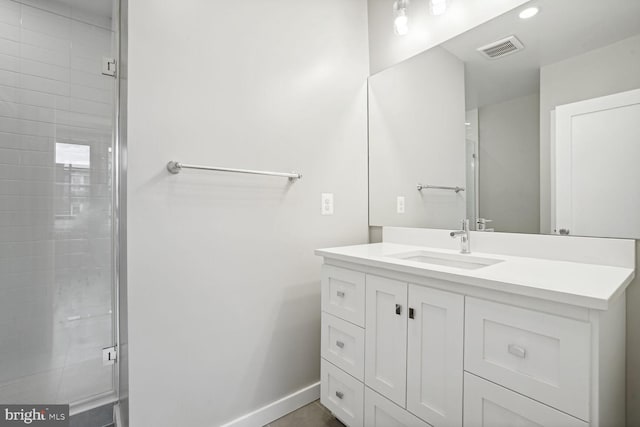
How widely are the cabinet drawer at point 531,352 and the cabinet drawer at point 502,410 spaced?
2 cm

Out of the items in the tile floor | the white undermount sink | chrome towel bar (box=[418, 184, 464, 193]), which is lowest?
the tile floor

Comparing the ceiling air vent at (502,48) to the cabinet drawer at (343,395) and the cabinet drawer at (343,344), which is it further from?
the cabinet drawer at (343,395)

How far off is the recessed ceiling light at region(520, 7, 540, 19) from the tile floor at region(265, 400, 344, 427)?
203 centimetres

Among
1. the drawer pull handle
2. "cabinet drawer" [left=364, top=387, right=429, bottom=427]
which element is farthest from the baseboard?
the drawer pull handle

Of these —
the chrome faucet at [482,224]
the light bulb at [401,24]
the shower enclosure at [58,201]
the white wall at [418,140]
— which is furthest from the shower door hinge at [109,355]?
the light bulb at [401,24]

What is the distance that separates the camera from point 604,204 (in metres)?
1.09

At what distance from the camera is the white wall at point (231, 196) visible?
1.17 m

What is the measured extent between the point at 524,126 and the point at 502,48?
0.39m

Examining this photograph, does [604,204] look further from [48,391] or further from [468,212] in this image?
[48,391]

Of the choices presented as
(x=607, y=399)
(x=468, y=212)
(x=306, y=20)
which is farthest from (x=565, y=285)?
(x=306, y=20)

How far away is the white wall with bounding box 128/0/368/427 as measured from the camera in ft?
3.84

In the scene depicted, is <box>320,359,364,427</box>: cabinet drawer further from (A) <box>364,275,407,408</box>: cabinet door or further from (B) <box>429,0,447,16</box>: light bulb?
(B) <box>429,0,447,16</box>: light bulb

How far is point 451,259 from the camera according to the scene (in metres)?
1.40

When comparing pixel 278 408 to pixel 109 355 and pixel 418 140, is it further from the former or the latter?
pixel 418 140
